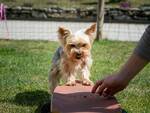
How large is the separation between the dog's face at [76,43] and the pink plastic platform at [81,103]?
297 cm

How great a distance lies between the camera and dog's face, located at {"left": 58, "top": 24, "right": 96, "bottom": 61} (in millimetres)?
7074

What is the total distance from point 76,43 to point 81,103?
351cm

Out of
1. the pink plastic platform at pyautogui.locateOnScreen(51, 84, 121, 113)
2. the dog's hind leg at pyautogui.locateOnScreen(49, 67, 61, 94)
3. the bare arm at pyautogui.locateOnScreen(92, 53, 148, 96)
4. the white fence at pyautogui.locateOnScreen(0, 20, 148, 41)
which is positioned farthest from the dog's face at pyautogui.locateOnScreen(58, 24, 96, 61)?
the white fence at pyautogui.locateOnScreen(0, 20, 148, 41)

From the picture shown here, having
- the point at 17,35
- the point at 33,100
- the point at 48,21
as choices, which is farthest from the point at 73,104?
the point at 48,21

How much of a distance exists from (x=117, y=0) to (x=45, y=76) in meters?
19.0

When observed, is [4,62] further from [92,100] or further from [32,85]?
[92,100]

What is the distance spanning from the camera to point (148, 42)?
2.99 m

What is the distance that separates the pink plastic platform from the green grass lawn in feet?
3.96

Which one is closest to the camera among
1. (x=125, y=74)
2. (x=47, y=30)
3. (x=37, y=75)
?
(x=125, y=74)

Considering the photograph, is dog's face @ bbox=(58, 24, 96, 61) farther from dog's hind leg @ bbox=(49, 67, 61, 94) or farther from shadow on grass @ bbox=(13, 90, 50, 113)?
shadow on grass @ bbox=(13, 90, 50, 113)

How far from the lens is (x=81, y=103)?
3676 mm

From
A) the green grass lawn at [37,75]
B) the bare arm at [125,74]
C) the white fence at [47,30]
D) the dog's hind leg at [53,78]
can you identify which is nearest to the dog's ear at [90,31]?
the dog's hind leg at [53,78]

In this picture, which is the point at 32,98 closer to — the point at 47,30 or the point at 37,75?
the point at 37,75

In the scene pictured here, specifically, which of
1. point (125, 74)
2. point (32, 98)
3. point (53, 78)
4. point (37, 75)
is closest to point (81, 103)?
point (125, 74)
